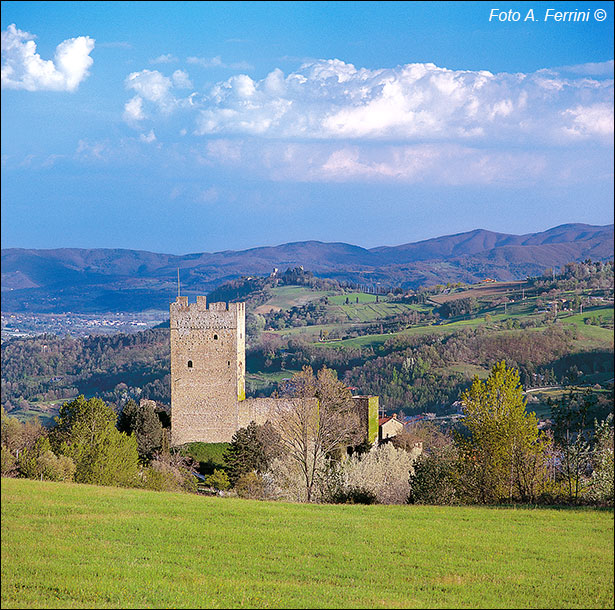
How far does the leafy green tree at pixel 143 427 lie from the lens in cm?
2700

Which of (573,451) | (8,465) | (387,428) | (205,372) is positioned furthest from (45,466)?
(387,428)

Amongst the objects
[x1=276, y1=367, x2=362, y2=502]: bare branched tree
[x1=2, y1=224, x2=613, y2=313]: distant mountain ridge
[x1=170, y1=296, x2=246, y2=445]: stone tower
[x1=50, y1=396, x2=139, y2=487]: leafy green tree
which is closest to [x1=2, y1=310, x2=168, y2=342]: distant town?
[x1=2, y1=224, x2=613, y2=313]: distant mountain ridge

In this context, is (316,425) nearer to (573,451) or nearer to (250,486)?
(250,486)

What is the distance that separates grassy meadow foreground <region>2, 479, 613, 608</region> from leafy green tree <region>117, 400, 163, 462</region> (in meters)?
14.0

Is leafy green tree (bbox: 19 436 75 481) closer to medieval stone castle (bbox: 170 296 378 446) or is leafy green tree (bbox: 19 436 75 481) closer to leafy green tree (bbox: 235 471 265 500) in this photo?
leafy green tree (bbox: 235 471 265 500)

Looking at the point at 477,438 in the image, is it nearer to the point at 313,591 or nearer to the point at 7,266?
the point at 313,591

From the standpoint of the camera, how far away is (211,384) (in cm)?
2927

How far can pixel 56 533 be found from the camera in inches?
396

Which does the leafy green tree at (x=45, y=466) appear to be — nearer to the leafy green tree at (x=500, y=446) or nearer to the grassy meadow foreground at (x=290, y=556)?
the grassy meadow foreground at (x=290, y=556)

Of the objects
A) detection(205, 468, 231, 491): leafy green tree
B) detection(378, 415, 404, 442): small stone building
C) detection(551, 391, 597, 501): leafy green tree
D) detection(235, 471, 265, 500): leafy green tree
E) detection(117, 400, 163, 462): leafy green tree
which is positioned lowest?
detection(205, 468, 231, 491): leafy green tree

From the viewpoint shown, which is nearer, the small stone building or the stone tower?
the stone tower

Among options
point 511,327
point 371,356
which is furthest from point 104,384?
point 511,327

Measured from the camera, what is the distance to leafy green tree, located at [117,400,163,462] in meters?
27.0

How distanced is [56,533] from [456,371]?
228ft
